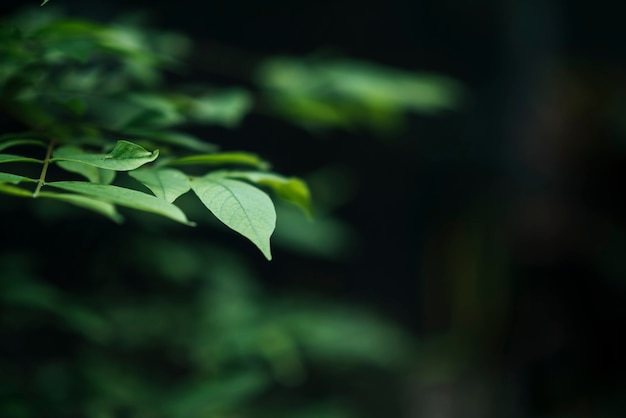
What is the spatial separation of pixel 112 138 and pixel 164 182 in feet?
0.89

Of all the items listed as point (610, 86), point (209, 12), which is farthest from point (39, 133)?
point (610, 86)

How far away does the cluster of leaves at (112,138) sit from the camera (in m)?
0.45

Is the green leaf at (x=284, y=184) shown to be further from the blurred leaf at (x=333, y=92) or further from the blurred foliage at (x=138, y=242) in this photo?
the blurred leaf at (x=333, y=92)

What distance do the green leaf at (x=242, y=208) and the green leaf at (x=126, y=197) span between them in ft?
0.10

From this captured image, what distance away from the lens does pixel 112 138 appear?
714 millimetres

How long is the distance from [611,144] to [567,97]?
0.77 ft

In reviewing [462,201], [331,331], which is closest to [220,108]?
[331,331]

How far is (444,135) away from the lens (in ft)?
6.62

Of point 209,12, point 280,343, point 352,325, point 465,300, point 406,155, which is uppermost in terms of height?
point 209,12

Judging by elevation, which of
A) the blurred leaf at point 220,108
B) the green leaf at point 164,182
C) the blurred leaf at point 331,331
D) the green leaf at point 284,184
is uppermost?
the blurred leaf at point 220,108

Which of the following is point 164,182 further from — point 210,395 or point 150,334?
point 150,334

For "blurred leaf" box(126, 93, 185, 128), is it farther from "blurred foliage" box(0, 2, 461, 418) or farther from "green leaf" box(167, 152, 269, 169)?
"green leaf" box(167, 152, 269, 169)

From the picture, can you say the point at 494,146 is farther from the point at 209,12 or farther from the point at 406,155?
the point at 209,12

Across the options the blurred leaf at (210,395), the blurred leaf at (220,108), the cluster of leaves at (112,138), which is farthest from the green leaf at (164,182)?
the blurred leaf at (210,395)
